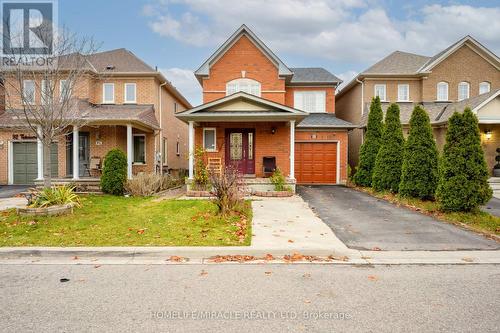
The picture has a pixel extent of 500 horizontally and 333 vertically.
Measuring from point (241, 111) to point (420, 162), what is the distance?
7532 millimetres

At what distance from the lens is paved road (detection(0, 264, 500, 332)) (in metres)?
3.30

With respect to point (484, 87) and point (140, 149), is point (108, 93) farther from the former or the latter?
point (484, 87)

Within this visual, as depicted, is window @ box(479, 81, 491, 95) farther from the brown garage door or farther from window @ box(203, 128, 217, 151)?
window @ box(203, 128, 217, 151)

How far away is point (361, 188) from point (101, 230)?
1321 centimetres

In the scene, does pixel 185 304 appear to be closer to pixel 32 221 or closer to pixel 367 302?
pixel 367 302

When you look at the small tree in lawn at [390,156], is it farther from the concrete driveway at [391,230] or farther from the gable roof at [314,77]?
the gable roof at [314,77]

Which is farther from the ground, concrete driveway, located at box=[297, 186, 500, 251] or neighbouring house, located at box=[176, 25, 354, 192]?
neighbouring house, located at box=[176, 25, 354, 192]

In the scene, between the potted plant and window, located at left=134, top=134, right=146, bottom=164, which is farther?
window, located at left=134, top=134, right=146, bottom=164

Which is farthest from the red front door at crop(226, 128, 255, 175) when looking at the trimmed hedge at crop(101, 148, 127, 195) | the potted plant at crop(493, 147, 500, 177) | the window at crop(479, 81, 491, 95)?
the window at crop(479, 81, 491, 95)

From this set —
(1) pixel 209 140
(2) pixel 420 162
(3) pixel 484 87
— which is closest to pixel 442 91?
(3) pixel 484 87

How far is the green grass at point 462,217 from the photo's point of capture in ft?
25.5

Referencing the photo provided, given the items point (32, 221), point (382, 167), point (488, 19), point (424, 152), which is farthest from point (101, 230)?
point (488, 19)

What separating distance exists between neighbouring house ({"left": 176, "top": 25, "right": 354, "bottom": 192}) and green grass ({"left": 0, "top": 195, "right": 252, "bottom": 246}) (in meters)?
5.41

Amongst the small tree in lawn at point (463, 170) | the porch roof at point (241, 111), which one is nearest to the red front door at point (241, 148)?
the porch roof at point (241, 111)
